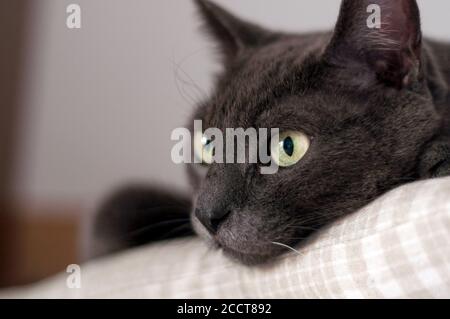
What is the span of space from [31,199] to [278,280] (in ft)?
5.80

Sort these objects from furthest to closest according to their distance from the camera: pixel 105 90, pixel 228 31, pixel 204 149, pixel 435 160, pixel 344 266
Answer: pixel 105 90 < pixel 228 31 < pixel 204 149 < pixel 435 160 < pixel 344 266

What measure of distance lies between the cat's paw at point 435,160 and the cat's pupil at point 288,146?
0.64 feet

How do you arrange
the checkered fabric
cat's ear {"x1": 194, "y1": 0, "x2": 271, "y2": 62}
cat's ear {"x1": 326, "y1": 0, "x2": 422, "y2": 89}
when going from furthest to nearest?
1. cat's ear {"x1": 194, "y1": 0, "x2": 271, "y2": 62}
2. cat's ear {"x1": 326, "y1": 0, "x2": 422, "y2": 89}
3. the checkered fabric

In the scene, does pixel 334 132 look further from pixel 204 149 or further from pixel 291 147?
pixel 204 149

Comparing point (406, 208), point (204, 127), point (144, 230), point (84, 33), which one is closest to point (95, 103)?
point (84, 33)

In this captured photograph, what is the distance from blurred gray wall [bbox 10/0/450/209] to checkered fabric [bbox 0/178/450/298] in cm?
62

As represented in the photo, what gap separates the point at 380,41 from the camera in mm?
822

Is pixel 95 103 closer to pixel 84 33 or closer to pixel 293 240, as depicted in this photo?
pixel 84 33

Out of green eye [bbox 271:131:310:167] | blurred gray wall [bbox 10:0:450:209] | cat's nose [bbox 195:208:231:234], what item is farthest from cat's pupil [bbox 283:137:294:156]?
blurred gray wall [bbox 10:0:450:209]

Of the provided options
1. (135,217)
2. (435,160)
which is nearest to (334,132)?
(435,160)

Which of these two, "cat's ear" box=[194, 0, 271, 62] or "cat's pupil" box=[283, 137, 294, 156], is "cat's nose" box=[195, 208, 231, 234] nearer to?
"cat's pupil" box=[283, 137, 294, 156]

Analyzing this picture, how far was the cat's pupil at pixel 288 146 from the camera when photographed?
0.83m

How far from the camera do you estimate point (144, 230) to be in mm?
1220

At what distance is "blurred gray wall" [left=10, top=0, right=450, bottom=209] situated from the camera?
1.71 meters
